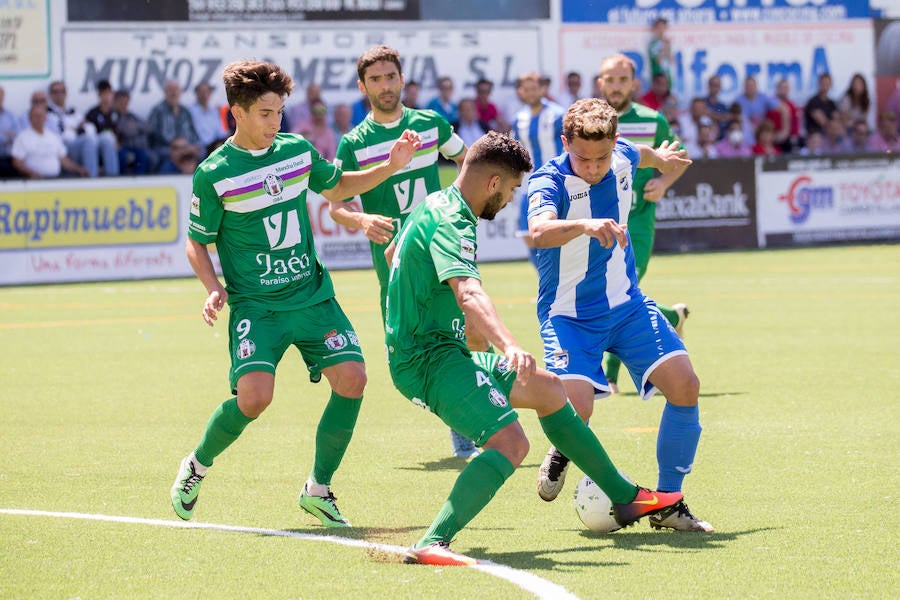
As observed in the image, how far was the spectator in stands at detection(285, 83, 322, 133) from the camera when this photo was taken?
25.1 metres

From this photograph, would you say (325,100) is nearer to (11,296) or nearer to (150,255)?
(150,255)

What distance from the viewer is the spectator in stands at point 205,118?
24062 millimetres

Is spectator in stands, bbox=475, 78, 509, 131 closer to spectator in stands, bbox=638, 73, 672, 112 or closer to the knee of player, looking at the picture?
spectator in stands, bbox=638, 73, 672, 112

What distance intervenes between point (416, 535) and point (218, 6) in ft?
71.2

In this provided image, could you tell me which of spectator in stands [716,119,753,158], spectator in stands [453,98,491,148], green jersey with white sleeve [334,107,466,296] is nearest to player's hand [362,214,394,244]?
green jersey with white sleeve [334,107,466,296]

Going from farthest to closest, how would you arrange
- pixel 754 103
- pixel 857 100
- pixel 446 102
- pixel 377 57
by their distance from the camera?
1. pixel 857 100
2. pixel 754 103
3. pixel 446 102
4. pixel 377 57

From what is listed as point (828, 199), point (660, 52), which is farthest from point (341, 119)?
point (828, 199)

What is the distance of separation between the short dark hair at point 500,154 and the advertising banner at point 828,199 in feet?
64.5

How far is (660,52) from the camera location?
28969 millimetres

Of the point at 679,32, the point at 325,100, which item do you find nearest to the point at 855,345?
the point at 325,100

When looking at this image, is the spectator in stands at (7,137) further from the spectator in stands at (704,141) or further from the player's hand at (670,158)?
the player's hand at (670,158)

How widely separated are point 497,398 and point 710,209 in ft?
63.3

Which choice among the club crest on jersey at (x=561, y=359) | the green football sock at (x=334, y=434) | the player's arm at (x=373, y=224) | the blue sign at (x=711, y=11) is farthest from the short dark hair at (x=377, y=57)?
the blue sign at (x=711, y=11)

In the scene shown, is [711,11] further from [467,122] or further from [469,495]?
→ [469,495]
